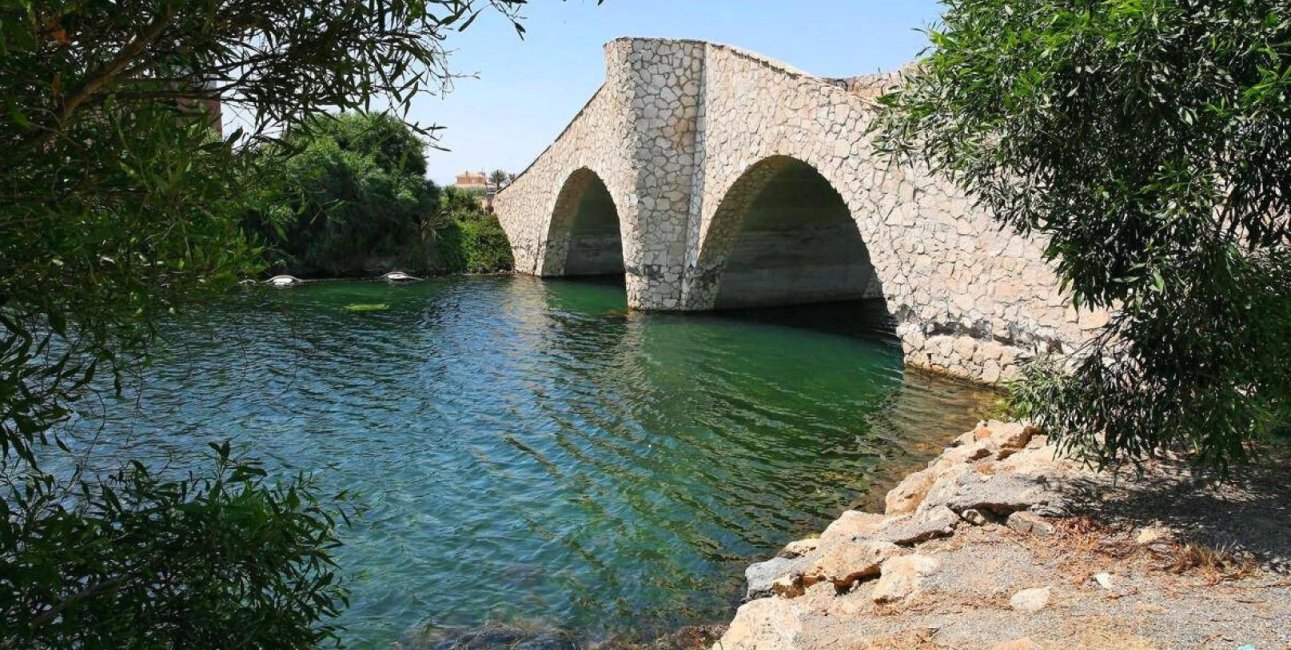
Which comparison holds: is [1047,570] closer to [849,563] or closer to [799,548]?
[849,563]

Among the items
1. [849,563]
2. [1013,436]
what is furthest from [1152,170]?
[1013,436]

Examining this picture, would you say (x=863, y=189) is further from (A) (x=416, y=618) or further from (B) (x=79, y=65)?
(B) (x=79, y=65)

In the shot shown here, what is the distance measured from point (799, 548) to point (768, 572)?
2.16 feet

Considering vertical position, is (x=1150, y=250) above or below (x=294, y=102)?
below

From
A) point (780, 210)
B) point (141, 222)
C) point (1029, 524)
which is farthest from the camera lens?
point (780, 210)

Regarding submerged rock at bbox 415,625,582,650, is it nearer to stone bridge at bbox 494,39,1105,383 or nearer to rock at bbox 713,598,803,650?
rock at bbox 713,598,803,650

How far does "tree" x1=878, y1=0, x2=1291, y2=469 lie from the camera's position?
449 cm

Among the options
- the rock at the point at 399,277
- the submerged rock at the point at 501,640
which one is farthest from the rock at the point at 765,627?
the rock at the point at 399,277

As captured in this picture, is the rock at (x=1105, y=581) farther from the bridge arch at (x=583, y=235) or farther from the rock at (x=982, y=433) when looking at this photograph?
the bridge arch at (x=583, y=235)

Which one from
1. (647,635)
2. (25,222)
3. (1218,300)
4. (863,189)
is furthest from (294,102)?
(863,189)

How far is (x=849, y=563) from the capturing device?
5566 millimetres

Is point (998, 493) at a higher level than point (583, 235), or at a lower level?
lower

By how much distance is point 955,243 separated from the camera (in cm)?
1225

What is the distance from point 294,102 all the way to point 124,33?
1.57 ft
